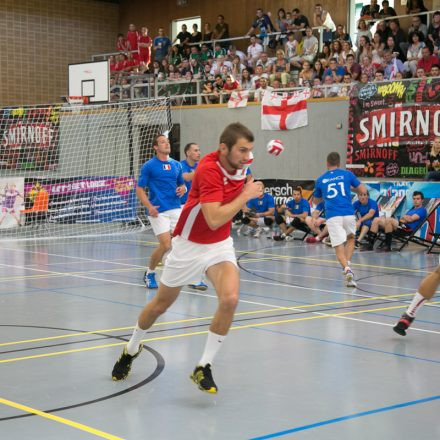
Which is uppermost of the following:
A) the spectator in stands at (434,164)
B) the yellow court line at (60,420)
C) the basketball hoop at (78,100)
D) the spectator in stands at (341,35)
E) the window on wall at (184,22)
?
the window on wall at (184,22)

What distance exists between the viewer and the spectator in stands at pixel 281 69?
23.9 m

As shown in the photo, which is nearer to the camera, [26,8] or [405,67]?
[405,67]

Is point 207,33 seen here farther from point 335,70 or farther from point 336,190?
point 336,190

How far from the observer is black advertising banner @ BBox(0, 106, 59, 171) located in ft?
87.5

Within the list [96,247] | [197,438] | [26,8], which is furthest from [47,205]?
[197,438]

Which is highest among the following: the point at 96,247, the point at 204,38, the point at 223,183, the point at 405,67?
the point at 204,38

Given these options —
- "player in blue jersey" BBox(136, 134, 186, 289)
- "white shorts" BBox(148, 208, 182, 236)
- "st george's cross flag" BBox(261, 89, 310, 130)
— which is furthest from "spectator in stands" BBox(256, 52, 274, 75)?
"white shorts" BBox(148, 208, 182, 236)

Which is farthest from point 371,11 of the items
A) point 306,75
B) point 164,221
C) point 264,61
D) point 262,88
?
point 164,221

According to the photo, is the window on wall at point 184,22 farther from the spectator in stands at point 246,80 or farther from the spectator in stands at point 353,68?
the spectator in stands at point 353,68

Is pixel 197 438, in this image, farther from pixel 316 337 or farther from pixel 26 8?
pixel 26 8

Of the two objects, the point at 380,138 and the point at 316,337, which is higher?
the point at 380,138

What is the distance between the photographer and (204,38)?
29.5m

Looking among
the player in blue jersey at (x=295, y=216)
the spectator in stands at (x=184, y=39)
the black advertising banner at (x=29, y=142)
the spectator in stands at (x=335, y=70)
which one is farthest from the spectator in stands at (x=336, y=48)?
the black advertising banner at (x=29, y=142)

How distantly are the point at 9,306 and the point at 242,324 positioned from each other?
316 cm
